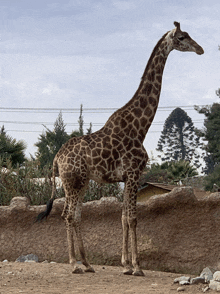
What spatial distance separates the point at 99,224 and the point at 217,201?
2.39 m

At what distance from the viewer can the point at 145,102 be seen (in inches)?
303

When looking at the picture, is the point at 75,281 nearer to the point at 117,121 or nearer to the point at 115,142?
the point at 115,142

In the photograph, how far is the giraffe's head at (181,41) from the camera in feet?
25.2

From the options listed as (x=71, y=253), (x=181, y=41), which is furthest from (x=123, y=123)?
(x=71, y=253)

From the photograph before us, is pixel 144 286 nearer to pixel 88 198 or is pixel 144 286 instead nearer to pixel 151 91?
pixel 151 91

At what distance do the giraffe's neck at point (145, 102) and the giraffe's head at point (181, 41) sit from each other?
0.12 metres

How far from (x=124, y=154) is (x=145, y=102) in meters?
1.09

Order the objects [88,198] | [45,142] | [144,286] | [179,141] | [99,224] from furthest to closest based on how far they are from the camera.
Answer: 1. [179,141]
2. [45,142]
3. [88,198]
4. [99,224]
5. [144,286]

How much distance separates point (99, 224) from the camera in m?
8.57

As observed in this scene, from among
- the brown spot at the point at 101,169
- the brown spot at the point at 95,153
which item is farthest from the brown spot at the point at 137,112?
the brown spot at the point at 101,169

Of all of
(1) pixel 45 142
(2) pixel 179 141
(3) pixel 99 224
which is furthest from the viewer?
(2) pixel 179 141

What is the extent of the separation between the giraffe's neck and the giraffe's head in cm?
12

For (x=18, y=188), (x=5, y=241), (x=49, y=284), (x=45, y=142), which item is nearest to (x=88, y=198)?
(x=18, y=188)

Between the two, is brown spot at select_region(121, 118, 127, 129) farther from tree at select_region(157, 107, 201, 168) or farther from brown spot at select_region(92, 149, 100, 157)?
tree at select_region(157, 107, 201, 168)
